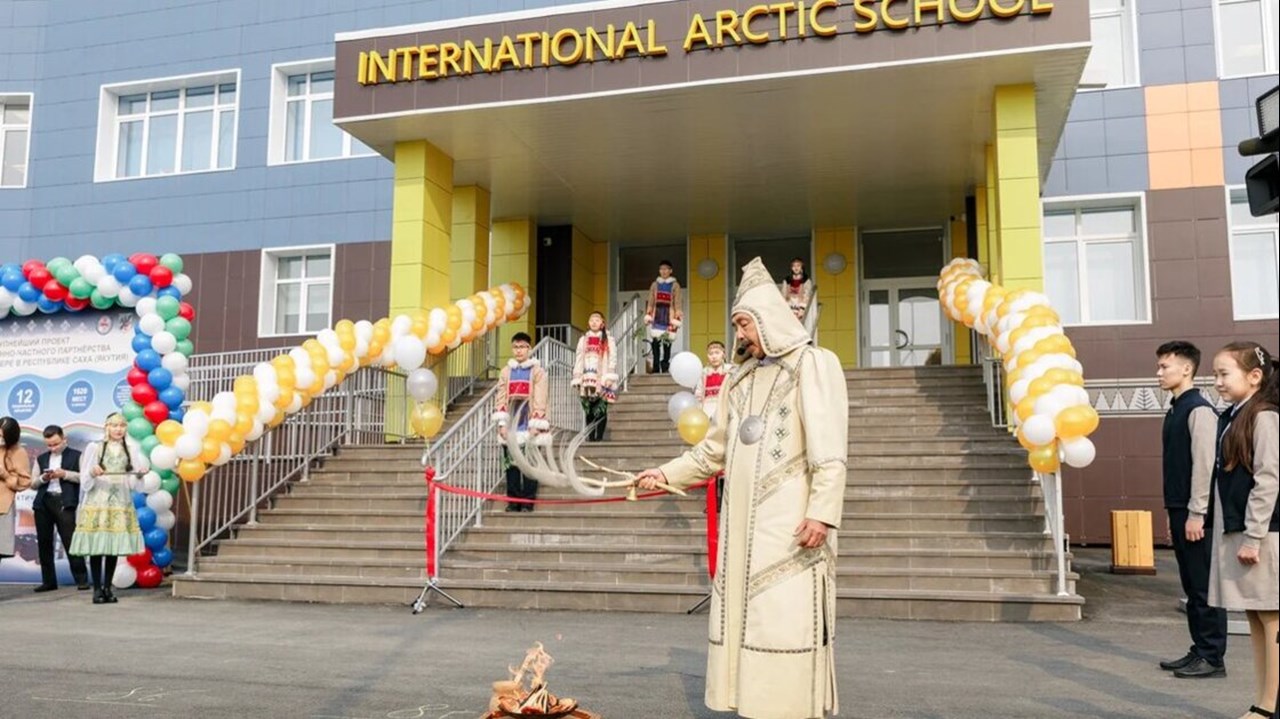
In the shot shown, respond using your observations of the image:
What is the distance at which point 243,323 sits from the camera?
718 inches

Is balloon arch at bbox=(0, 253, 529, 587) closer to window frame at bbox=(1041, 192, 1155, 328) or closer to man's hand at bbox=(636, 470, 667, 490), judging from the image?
man's hand at bbox=(636, 470, 667, 490)

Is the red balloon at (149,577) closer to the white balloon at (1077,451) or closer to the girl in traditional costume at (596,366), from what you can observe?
the girl in traditional costume at (596,366)

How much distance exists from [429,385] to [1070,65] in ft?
25.2

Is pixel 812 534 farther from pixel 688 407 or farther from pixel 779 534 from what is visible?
pixel 688 407

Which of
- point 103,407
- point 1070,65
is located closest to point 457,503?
point 103,407

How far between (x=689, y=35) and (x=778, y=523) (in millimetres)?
8949

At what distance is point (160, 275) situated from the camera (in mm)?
11555

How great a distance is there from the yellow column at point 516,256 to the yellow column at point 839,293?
4729 mm

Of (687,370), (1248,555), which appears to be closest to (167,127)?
(687,370)

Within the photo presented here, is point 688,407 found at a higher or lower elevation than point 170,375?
lower

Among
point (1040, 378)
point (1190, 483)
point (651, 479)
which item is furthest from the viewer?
point (1040, 378)

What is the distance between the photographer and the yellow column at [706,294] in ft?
59.5

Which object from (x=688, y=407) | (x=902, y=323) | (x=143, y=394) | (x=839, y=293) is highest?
(x=839, y=293)

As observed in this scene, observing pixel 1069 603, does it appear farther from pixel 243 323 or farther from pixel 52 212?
pixel 52 212
